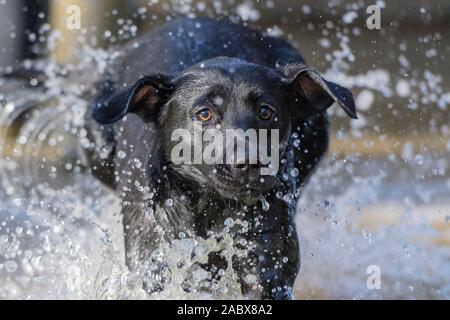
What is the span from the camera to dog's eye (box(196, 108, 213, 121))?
418 centimetres

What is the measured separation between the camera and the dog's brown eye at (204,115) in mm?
4180

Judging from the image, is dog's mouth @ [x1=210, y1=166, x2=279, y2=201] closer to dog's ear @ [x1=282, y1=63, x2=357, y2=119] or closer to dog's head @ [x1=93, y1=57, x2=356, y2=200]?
dog's head @ [x1=93, y1=57, x2=356, y2=200]

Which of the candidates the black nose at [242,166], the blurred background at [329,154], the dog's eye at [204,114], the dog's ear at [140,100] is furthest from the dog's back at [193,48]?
the black nose at [242,166]

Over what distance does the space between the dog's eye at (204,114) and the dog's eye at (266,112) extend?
22 centimetres

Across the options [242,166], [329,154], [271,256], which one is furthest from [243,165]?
[329,154]

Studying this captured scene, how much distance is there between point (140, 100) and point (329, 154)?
4.11 metres

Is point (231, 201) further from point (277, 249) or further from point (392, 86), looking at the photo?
point (392, 86)

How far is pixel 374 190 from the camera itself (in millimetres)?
7758

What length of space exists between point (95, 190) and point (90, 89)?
104cm

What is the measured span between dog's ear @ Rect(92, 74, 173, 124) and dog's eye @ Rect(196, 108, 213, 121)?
10.4 inches

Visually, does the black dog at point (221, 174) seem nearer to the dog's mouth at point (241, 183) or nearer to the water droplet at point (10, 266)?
the dog's mouth at point (241, 183)

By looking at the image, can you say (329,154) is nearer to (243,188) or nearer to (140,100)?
(140,100)

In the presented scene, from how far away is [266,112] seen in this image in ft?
13.8

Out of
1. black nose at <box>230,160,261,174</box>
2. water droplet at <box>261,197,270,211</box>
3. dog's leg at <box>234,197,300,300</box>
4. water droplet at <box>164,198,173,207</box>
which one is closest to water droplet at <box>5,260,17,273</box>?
water droplet at <box>164,198,173,207</box>
